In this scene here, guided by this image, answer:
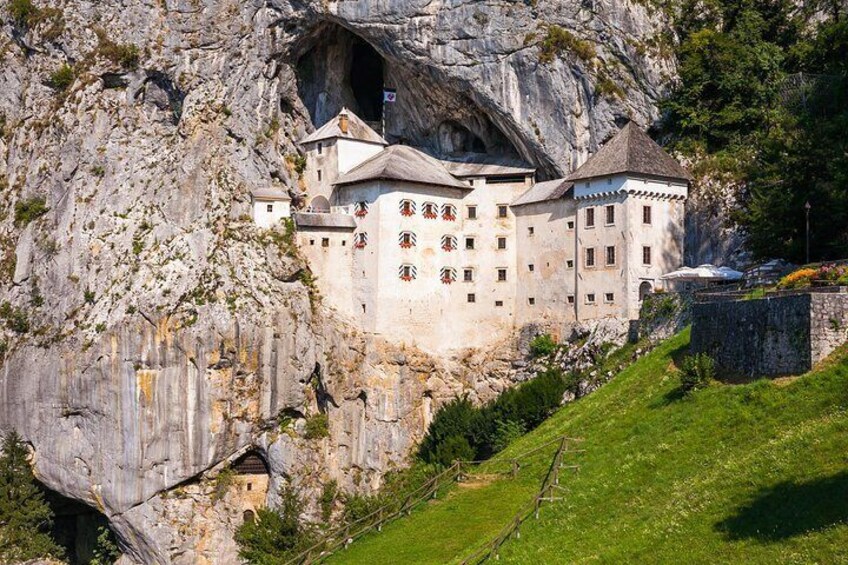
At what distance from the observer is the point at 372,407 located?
72625 millimetres

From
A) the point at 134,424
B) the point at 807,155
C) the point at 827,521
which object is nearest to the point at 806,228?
the point at 807,155

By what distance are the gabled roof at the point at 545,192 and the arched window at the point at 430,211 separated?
468 centimetres

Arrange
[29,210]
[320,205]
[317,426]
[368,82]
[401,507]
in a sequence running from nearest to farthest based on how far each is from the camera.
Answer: [401,507] < [317,426] < [320,205] < [29,210] < [368,82]

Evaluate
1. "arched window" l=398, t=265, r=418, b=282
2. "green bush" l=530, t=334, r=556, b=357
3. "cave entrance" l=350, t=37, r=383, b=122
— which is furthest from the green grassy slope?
"cave entrance" l=350, t=37, r=383, b=122

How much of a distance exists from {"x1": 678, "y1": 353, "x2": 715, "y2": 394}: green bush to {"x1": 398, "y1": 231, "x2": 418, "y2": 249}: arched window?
32.6 m

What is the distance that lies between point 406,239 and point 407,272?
1980mm

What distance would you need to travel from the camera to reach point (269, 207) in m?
73.6

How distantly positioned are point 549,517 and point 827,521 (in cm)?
1038

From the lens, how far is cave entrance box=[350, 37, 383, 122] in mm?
82812

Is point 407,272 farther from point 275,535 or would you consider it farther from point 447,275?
point 275,535

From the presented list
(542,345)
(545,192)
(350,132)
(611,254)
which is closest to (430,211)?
(545,192)

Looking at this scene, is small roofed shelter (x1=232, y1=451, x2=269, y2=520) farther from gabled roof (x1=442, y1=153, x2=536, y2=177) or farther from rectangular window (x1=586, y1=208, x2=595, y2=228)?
rectangular window (x1=586, y1=208, x2=595, y2=228)

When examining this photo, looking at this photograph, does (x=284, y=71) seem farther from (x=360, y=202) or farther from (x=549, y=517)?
(x=549, y=517)

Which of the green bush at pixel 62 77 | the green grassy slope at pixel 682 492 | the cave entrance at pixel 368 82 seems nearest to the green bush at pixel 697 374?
the green grassy slope at pixel 682 492
